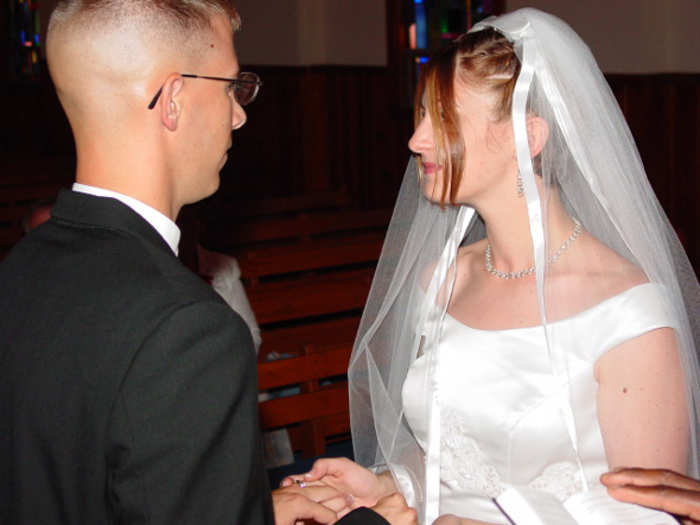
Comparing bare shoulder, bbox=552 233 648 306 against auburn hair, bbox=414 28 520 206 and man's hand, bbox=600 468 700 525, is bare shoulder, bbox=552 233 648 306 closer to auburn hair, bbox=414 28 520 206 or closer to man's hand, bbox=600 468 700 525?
auburn hair, bbox=414 28 520 206

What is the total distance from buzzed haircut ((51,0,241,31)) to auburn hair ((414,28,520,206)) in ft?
2.75

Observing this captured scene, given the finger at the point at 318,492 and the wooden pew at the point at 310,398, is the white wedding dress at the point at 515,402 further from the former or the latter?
the wooden pew at the point at 310,398

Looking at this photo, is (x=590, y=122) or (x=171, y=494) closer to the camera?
(x=171, y=494)

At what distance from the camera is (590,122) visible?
2.23 metres

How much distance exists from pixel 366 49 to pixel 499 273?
22.3ft

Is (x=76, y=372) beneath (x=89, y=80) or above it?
beneath

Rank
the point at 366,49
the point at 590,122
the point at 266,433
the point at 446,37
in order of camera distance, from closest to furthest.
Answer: the point at 590,122 → the point at 266,433 → the point at 446,37 → the point at 366,49

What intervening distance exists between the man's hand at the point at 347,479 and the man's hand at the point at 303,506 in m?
0.07

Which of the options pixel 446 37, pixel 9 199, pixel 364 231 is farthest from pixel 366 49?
pixel 9 199

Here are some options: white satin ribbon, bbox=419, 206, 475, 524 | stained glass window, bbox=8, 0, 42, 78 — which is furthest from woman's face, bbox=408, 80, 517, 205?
stained glass window, bbox=8, 0, 42, 78

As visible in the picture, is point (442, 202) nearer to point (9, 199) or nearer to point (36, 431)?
point (36, 431)

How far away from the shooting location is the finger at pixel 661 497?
5.14 ft

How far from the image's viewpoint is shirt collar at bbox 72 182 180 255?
147cm

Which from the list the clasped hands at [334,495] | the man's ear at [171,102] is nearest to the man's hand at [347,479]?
the clasped hands at [334,495]
